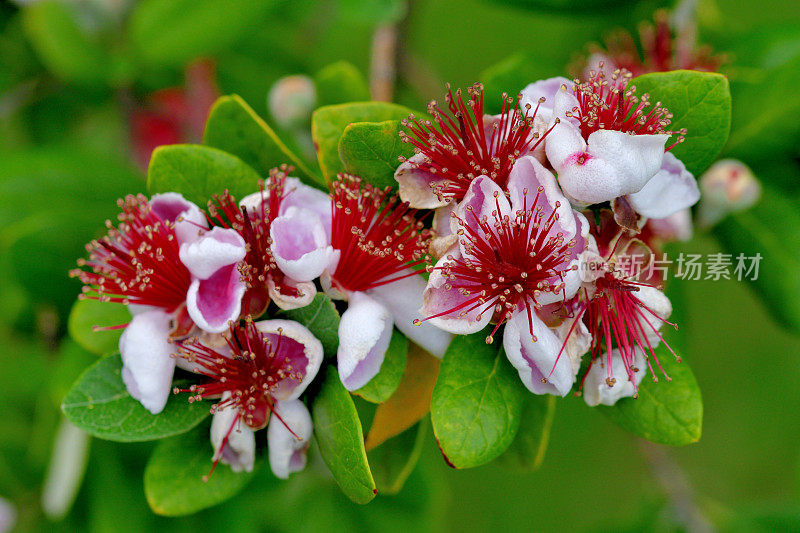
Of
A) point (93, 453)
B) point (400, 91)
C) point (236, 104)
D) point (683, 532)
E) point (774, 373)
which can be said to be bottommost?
point (774, 373)

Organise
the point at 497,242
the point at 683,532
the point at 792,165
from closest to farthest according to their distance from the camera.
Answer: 1. the point at 497,242
2. the point at 792,165
3. the point at 683,532

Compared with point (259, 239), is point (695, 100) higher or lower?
higher

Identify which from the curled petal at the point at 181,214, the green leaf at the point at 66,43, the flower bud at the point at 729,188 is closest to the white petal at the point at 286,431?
the curled petal at the point at 181,214

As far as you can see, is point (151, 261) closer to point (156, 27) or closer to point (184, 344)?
point (184, 344)

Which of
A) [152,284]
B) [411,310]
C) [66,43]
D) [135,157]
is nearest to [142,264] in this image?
[152,284]

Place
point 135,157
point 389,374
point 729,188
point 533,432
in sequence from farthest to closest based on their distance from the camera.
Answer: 1. point 135,157
2. point 729,188
3. point 533,432
4. point 389,374

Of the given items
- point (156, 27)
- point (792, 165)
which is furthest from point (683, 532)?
point (156, 27)

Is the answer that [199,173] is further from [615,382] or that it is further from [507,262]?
[615,382]
